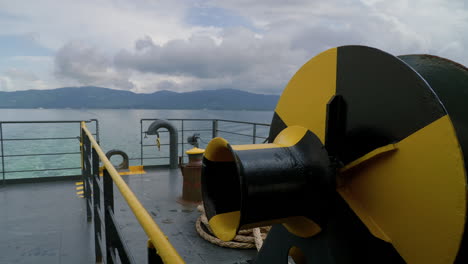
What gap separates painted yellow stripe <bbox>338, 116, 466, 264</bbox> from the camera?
0.73 m

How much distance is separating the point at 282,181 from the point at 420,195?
1.17ft

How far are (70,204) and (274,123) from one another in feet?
12.6

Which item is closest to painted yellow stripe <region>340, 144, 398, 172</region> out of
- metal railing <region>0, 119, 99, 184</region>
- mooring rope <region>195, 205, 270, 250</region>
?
mooring rope <region>195, 205, 270, 250</region>

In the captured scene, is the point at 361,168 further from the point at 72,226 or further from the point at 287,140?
the point at 72,226

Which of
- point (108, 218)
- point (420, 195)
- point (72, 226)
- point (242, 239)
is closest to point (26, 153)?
point (72, 226)

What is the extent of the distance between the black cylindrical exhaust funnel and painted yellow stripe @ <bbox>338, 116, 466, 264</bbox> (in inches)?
5.0

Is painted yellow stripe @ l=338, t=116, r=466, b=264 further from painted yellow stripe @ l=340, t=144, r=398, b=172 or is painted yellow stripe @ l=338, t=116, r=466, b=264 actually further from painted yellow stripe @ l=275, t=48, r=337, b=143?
painted yellow stripe @ l=275, t=48, r=337, b=143

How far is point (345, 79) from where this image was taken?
1.04 metres

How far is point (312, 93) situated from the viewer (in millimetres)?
1165

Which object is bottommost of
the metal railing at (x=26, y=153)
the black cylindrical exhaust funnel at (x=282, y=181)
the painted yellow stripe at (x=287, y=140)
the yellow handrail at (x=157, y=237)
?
the metal railing at (x=26, y=153)

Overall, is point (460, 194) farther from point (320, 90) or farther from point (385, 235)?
point (320, 90)

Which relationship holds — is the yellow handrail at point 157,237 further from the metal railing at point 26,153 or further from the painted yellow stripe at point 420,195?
the metal railing at point 26,153

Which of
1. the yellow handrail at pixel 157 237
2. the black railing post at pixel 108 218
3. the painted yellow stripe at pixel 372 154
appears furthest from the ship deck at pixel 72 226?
the painted yellow stripe at pixel 372 154

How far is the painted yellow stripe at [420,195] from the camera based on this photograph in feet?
2.38
